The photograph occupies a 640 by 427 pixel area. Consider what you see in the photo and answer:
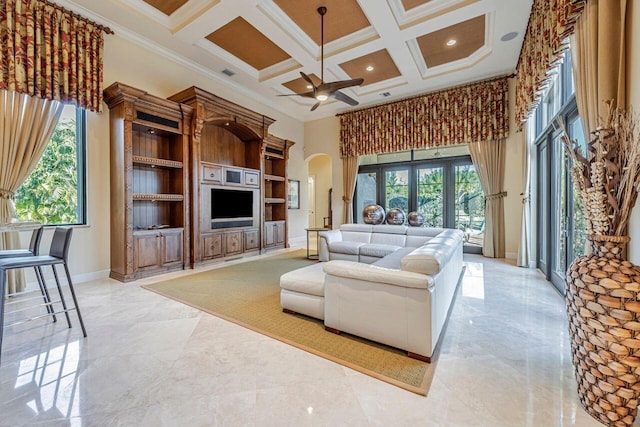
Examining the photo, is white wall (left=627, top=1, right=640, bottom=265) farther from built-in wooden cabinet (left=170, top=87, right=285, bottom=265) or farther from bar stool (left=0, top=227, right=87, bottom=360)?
built-in wooden cabinet (left=170, top=87, right=285, bottom=265)

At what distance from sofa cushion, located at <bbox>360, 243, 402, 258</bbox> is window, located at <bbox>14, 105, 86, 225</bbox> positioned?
14.7ft

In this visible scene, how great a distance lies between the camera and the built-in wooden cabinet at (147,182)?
13.3 ft

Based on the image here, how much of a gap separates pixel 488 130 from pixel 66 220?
25.3 ft

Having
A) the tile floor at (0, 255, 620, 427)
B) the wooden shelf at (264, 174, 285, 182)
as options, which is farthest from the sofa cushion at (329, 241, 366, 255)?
the wooden shelf at (264, 174, 285, 182)

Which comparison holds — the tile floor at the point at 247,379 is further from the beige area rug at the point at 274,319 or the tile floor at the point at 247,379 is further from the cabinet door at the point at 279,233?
the cabinet door at the point at 279,233

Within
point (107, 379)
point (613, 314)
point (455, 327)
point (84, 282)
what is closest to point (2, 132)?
point (84, 282)

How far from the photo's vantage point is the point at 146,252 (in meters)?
4.27

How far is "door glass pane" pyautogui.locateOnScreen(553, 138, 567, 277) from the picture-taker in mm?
3550

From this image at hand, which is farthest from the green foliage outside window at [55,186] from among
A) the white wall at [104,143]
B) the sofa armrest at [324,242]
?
the sofa armrest at [324,242]

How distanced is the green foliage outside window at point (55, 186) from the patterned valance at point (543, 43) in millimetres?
5873

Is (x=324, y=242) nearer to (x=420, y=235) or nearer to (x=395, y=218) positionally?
(x=420, y=235)

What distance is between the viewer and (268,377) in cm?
181

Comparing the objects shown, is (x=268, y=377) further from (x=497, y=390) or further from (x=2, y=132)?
(x=2, y=132)

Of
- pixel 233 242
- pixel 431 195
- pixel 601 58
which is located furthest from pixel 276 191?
pixel 601 58
